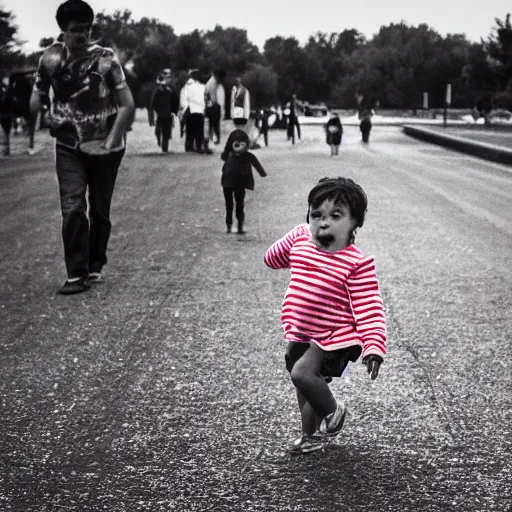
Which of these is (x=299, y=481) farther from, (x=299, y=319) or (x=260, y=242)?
(x=260, y=242)

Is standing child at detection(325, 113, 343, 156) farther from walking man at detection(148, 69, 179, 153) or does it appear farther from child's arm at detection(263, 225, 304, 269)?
child's arm at detection(263, 225, 304, 269)

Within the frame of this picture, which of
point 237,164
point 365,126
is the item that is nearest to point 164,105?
point 365,126

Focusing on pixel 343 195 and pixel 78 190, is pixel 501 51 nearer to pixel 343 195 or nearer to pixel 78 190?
pixel 78 190

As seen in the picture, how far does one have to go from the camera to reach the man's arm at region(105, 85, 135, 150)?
791 centimetres

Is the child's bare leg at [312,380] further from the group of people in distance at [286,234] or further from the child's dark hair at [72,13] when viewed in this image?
the child's dark hair at [72,13]

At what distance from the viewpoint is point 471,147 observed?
28156mm

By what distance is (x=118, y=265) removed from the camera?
906 cm

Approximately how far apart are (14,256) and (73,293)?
202 cm

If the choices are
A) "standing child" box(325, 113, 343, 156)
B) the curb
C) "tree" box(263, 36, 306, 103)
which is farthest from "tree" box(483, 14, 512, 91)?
"tree" box(263, 36, 306, 103)

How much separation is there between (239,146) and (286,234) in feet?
20.4

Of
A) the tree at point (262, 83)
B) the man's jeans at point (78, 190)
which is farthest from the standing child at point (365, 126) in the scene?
the tree at point (262, 83)

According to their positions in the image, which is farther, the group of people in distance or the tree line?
the tree line

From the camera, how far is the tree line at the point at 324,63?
83.4m

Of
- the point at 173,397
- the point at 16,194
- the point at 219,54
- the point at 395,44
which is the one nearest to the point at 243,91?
the point at 16,194
